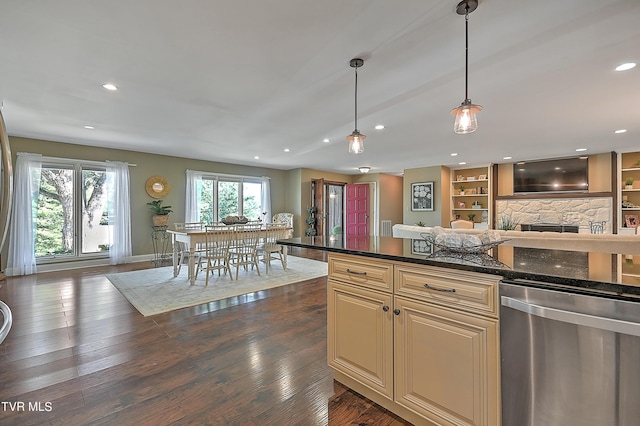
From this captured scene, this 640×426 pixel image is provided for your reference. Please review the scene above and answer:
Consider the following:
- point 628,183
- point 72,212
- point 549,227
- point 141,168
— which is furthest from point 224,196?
point 628,183

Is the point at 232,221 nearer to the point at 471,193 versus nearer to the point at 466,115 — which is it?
the point at 466,115

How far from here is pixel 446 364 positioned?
1380 mm

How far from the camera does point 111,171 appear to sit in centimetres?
581

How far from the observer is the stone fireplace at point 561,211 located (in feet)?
20.3

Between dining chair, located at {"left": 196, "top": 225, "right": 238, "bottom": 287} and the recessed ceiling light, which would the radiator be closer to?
dining chair, located at {"left": 196, "top": 225, "right": 238, "bottom": 287}

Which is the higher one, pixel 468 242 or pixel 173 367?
pixel 468 242

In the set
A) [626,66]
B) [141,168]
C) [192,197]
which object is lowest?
[192,197]

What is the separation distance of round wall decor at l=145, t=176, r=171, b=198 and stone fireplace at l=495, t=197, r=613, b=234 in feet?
26.7

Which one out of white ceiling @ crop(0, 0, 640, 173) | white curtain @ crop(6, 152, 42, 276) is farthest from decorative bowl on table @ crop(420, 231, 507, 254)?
white curtain @ crop(6, 152, 42, 276)

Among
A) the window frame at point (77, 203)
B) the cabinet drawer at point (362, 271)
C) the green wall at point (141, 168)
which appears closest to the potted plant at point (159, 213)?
the green wall at point (141, 168)

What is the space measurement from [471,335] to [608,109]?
3987 millimetres

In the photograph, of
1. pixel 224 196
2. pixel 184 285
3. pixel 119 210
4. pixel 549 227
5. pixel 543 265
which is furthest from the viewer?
pixel 224 196

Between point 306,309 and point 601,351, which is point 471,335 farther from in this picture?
point 306,309

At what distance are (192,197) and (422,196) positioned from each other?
6.13 metres
